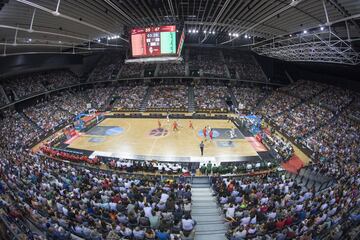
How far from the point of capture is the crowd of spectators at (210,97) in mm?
37375

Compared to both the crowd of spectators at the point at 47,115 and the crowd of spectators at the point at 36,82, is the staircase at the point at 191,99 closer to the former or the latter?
the crowd of spectators at the point at 47,115

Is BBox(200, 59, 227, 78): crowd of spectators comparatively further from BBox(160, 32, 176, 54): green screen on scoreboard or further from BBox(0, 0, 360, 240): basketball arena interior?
BBox(160, 32, 176, 54): green screen on scoreboard

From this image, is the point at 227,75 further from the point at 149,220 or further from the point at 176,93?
the point at 149,220

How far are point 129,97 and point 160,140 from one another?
19.0 meters

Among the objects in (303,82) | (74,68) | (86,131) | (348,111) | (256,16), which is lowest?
(86,131)

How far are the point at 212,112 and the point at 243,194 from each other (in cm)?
2499

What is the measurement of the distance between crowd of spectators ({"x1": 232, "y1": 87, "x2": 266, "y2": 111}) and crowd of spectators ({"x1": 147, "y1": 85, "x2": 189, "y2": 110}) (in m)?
9.96

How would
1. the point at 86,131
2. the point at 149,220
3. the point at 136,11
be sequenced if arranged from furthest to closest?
the point at 86,131 → the point at 136,11 → the point at 149,220

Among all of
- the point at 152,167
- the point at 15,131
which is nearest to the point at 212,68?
the point at 152,167

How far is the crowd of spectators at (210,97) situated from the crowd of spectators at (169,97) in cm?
231

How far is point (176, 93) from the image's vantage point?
41.3 m

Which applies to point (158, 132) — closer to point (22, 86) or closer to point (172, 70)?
point (172, 70)

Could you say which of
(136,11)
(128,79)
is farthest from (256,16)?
(128,79)

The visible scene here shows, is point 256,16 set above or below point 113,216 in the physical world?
above
